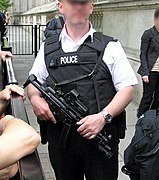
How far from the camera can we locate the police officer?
266 cm

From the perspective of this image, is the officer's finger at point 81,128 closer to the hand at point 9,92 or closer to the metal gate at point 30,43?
the hand at point 9,92

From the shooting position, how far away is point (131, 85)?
108 inches

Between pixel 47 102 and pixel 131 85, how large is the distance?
0.58 metres

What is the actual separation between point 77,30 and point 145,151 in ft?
3.26

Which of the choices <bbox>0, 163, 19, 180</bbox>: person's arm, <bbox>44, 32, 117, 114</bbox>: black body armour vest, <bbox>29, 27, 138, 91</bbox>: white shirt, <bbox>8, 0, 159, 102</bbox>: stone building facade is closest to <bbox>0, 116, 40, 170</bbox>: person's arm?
<bbox>0, 163, 19, 180</bbox>: person's arm

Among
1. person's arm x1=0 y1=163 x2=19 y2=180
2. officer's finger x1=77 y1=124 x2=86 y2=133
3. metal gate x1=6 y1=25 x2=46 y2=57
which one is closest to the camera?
person's arm x1=0 y1=163 x2=19 y2=180

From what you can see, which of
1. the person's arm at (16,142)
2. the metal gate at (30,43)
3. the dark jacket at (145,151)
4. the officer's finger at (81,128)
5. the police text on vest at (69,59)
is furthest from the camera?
the metal gate at (30,43)

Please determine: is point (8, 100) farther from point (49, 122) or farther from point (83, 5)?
point (83, 5)

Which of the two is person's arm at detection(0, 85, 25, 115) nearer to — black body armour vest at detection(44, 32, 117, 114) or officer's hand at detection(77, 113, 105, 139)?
black body armour vest at detection(44, 32, 117, 114)

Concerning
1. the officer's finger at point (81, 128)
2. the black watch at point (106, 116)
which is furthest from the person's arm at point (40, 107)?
the black watch at point (106, 116)

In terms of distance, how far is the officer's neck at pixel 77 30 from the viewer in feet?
8.93

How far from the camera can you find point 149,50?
6395 mm

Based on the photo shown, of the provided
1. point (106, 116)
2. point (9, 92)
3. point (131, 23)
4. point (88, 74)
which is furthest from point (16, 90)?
point (131, 23)

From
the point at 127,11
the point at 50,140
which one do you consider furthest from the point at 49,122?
the point at 127,11
